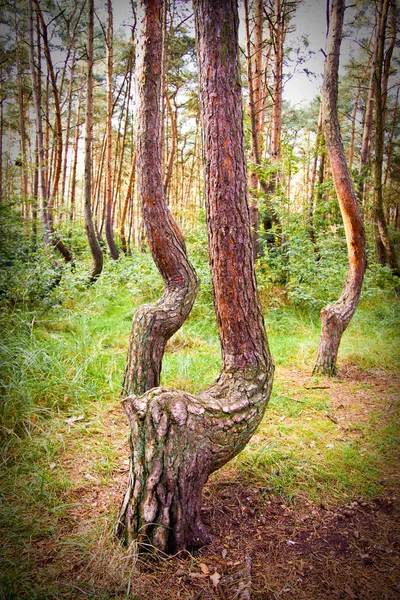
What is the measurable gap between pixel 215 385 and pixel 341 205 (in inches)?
138

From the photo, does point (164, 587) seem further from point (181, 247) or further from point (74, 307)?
point (74, 307)

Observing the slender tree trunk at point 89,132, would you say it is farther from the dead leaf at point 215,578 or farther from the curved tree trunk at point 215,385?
the dead leaf at point 215,578

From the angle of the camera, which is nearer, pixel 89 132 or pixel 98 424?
pixel 98 424

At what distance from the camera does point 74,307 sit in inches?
266

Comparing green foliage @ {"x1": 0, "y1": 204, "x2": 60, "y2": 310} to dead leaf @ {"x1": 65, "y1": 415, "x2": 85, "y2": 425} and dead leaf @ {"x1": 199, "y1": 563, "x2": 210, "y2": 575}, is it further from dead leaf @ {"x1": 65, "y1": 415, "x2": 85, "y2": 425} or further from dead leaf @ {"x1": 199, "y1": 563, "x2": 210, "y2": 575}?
dead leaf @ {"x1": 199, "y1": 563, "x2": 210, "y2": 575}

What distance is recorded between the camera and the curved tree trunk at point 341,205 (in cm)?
419

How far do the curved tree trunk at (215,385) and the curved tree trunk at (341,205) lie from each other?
256 centimetres

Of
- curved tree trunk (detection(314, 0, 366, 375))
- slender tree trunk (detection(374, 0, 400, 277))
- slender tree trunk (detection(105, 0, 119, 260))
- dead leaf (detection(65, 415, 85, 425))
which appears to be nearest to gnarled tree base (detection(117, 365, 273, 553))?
dead leaf (detection(65, 415, 85, 425))

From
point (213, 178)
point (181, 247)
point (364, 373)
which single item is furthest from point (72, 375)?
point (364, 373)

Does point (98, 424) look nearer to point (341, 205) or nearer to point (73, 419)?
point (73, 419)

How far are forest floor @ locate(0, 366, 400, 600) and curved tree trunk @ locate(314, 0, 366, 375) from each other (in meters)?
1.64

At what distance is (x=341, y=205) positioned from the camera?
14.5ft

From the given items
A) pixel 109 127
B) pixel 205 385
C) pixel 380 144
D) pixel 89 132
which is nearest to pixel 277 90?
pixel 380 144

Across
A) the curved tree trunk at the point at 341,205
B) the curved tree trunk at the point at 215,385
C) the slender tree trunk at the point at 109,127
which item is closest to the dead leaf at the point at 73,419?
the curved tree trunk at the point at 215,385
